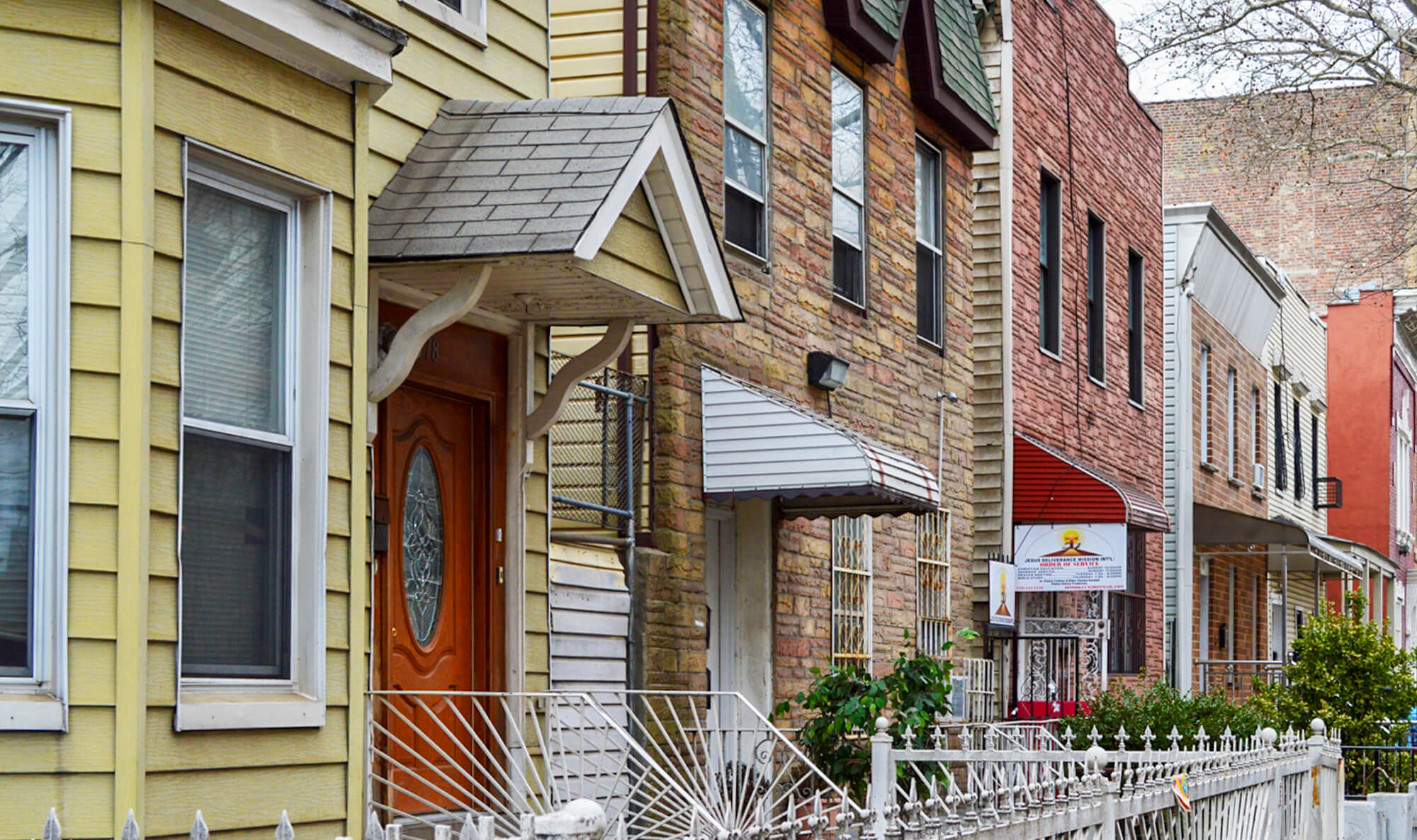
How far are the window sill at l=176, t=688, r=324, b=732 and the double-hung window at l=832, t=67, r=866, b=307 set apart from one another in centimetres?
760

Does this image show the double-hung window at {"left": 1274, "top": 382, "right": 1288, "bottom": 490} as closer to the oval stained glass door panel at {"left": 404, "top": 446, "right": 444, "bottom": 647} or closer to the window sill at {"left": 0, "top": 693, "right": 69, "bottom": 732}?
the oval stained glass door panel at {"left": 404, "top": 446, "right": 444, "bottom": 647}

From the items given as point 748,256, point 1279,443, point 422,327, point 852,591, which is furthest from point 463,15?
point 1279,443

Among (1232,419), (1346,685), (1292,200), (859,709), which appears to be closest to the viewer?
(859,709)

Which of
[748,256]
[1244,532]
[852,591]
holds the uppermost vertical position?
[748,256]

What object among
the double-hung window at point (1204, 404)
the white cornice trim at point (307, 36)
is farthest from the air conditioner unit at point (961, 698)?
the double-hung window at point (1204, 404)

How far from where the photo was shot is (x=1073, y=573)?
17578mm

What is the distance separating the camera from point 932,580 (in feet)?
49.8

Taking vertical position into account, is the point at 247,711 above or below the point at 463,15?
below

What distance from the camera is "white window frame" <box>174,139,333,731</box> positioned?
6203mm

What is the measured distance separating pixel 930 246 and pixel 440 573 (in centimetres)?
753

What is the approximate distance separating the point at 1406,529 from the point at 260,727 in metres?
41.6

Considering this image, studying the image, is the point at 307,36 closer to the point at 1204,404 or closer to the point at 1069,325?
the point at 1069,325

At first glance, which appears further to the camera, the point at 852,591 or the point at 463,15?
the point at 852,591

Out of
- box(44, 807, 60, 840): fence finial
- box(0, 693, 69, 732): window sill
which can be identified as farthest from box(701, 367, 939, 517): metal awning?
box(44, 807, 60, 840): fence finial
